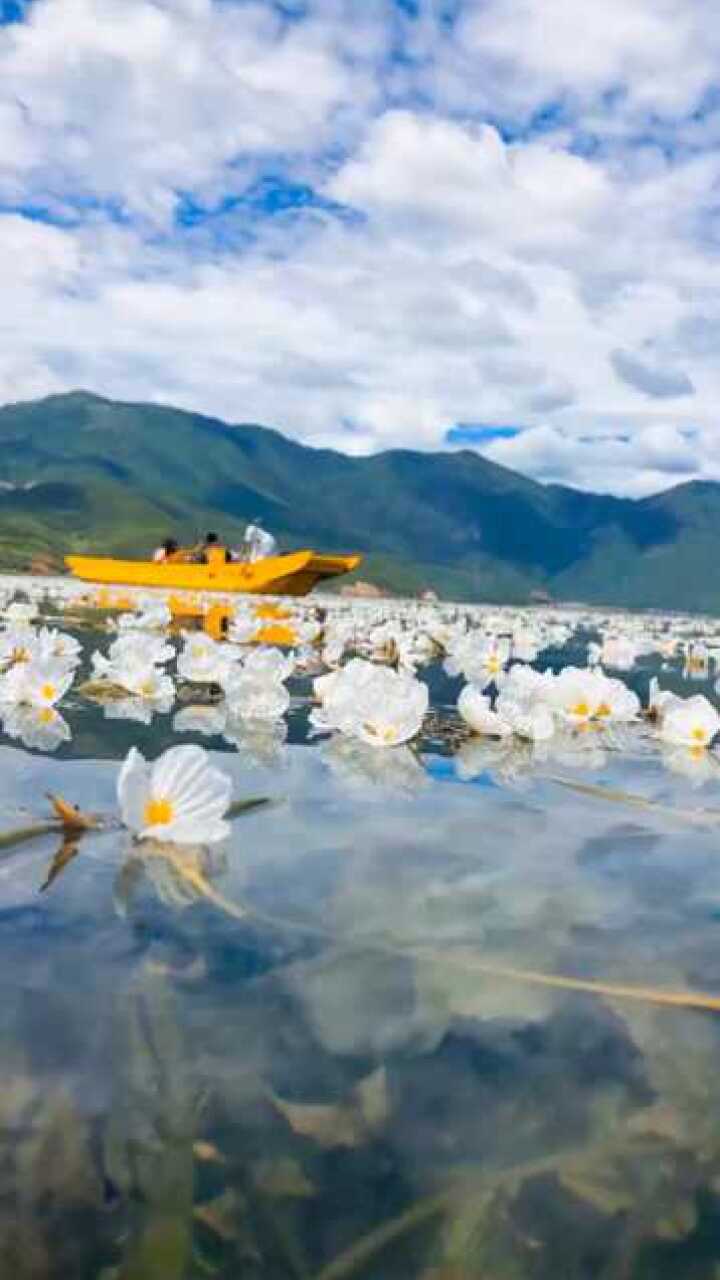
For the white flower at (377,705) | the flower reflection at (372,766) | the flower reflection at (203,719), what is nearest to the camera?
the flower reflection at (372,766)

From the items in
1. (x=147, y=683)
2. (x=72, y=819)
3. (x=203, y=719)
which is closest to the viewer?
(x=72, y=819)

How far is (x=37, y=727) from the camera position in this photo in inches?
218

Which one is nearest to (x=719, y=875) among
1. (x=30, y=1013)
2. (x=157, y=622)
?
(x=30, y=1013)

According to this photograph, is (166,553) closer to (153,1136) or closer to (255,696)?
(255,696)

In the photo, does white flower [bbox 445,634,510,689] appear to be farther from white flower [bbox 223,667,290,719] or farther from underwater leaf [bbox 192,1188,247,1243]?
underwater leaf [bbox 192,1188,247,1243]

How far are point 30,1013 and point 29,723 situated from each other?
4.17 metres

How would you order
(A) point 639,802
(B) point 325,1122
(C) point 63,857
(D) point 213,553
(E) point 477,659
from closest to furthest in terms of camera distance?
(B) point 325,1122 → (C) point 63,857 → (A) point 639,802 → (E) point 477,659 → (D) point 213,553

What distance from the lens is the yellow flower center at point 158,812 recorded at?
2887 millimetres

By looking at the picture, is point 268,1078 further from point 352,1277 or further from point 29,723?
point 29,723

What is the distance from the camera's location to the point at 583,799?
4172 millimetres

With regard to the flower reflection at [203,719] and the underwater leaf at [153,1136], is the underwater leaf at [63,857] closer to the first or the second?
the underwater leaf at [153,1136]

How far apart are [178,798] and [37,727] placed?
9.62ft

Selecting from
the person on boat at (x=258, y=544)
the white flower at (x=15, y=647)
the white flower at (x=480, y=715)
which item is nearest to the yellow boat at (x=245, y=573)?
the person on boat at (x=258, y=544)

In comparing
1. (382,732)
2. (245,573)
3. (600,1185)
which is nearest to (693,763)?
(382,732)
